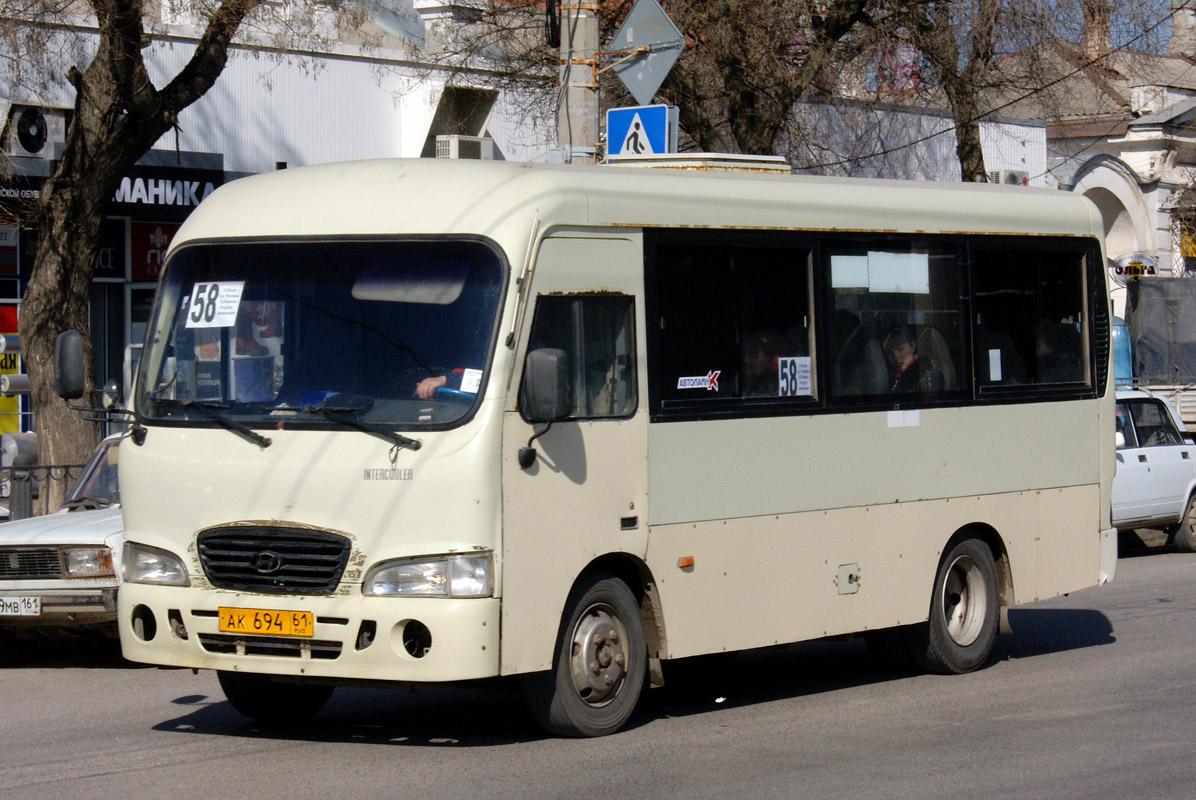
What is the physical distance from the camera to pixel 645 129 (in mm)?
14180

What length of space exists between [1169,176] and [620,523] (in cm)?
3374

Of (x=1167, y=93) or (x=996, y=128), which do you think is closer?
(x=996, y=128)

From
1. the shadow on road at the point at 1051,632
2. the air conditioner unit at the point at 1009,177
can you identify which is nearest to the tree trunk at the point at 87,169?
the shadow on road at the point at 1051,632

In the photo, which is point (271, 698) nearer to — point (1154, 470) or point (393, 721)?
point (393, 721)

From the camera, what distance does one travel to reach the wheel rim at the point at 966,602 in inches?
408

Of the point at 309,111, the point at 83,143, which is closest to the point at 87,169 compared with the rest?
the point at 83,143

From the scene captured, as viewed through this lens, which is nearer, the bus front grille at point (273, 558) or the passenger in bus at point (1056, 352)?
the bus front grille at point (273, 558)

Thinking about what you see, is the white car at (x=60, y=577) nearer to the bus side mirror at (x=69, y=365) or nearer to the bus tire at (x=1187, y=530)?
the bus side mirror at (x=69, y=365)

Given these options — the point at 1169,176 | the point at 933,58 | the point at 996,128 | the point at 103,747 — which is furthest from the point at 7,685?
the point at 1169,176

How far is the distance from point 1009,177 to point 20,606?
21.5m

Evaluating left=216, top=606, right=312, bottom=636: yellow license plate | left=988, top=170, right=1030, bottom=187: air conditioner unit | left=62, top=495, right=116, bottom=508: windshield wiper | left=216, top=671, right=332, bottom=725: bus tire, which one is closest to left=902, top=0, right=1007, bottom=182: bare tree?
left=988, top=170, right=1030, bottom=187: air conditioner unit

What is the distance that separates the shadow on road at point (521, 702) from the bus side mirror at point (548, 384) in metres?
1.31

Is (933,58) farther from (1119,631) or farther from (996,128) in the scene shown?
(1119,631)

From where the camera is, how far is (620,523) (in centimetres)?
809
